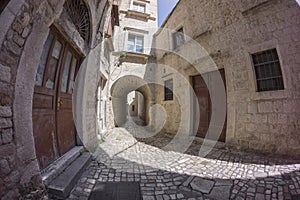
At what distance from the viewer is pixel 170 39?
689cm

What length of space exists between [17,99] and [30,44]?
2.10ft

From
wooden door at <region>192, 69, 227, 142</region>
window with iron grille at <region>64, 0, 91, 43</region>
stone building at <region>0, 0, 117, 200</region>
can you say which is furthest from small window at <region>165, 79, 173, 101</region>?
window with iron grille at <region>64, 0, 91, 43</region>

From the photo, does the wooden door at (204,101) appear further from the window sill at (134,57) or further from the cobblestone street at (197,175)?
the window sill at (134,57)

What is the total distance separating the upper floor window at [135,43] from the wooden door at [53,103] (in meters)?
5.58

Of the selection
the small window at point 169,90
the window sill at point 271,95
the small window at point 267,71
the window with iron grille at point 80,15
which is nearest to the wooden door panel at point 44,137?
the window with iron grille at point 80,15

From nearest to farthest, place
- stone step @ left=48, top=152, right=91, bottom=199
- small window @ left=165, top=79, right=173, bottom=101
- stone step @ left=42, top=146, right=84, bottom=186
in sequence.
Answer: stone step @ left=48, top=152, right=91, bottom=199 → stone step @ left=42, top=146, right=84, bottom=186 → small window @ left=165, top=79, right=173, bottom=101

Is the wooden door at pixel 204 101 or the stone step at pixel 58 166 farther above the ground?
the wooden door at pixel 204 101

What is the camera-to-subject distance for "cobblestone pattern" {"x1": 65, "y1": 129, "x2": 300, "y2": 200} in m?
1.99

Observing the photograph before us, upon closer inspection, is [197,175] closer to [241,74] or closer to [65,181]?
[65,181]

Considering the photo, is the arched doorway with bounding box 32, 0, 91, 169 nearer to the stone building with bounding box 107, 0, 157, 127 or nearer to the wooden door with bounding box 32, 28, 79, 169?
the wooden door with bounding box 32, 28, 79, 169

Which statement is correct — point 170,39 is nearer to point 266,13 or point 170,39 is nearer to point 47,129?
point 266,13

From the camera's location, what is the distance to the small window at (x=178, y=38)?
6.28 meters

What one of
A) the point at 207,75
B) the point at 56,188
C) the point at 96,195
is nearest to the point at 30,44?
the point at 56,188

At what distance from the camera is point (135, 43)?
820 cm
